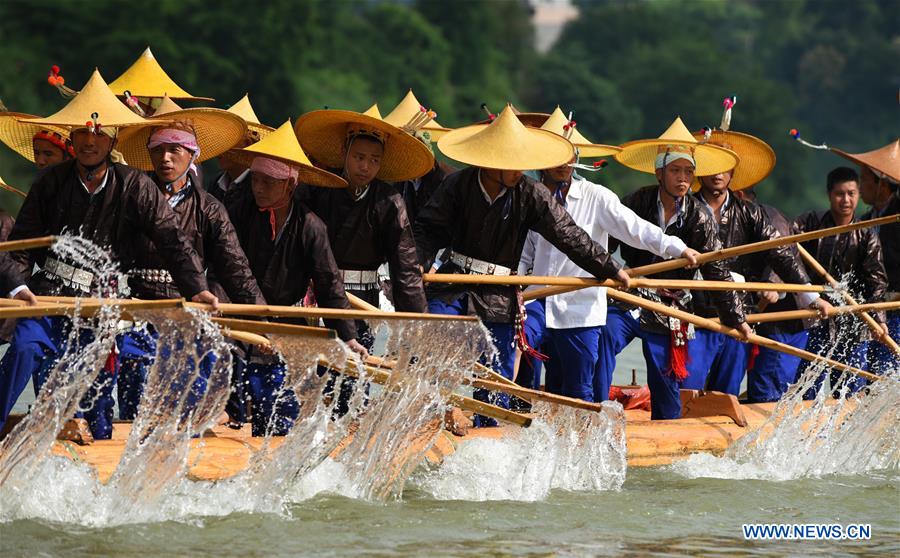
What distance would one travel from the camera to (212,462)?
23.6 ft

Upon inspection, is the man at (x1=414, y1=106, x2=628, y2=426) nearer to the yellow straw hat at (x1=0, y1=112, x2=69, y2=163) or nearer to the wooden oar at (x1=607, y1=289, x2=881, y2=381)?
the wooden oar at (x1=607, y1=289, x2=881, y2=381)

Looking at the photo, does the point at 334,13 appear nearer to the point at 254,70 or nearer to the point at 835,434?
the point at 254,70

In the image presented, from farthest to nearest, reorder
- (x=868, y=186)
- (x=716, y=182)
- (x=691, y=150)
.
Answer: (x=868, y=186)
(x=716, y=182)
(x=691, y=150)

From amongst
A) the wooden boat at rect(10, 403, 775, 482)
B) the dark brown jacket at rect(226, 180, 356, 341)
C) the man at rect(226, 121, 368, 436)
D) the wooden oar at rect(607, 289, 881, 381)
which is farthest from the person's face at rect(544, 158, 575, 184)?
the dark brown jacket at rect(226, 180, 356, 341)

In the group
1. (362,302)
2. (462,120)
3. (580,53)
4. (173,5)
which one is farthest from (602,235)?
(580,53)

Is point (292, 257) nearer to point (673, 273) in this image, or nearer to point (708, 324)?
point (708, 324)

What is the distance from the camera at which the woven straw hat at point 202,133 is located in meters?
8.26

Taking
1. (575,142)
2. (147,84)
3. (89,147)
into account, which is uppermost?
(147,84)

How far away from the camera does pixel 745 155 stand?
10148mm

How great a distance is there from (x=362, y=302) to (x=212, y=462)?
1.19 m

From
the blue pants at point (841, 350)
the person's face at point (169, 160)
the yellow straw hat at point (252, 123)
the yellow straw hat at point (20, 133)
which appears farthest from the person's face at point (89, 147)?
the blue pants at point (841, 350)

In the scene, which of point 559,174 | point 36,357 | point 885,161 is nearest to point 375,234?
point 559,174

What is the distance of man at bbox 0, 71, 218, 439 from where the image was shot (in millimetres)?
7289

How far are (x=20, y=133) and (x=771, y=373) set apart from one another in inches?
180
